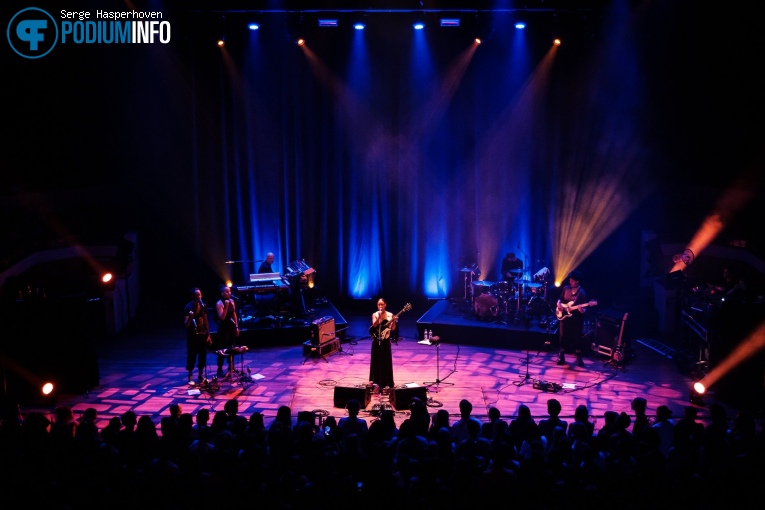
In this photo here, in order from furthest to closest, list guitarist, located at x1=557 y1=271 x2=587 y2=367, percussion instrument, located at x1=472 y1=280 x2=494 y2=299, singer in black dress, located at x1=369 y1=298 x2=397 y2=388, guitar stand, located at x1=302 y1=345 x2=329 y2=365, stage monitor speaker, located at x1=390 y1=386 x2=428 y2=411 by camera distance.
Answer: percussion instrument, located at x1=472 y1=280 x2=494 y2=299
guitar stand, located at x1=302 y1=345 x2=329 y2=365
guitarist, located at x1=557 y1=271 x2=587 y2=367
singer in black dress, located at x1=369 y1=298 x2=397 y2=388
stage monitor speaker, located at x1=390 y1=386 x2=428 y2=411

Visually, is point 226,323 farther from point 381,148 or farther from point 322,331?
point 381,148

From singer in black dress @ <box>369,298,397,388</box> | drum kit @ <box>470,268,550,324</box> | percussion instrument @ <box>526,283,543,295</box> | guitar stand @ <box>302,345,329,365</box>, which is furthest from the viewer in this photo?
drum kit @ <box>470,268,550,324</box>

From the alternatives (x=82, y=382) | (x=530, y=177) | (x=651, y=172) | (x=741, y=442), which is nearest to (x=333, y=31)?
(x=530, y=177)

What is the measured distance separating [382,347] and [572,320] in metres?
4.18

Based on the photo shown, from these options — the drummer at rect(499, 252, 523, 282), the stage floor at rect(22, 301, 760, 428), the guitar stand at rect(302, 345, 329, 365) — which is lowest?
the stage floor at rect(22, 301, 760, 428)

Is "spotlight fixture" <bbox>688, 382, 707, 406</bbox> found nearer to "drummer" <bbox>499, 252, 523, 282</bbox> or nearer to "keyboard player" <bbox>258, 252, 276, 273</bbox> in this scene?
"drummer" <bbox>499, 252, 523, 282</bbox>

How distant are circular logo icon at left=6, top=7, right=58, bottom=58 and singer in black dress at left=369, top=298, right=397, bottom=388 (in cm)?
981

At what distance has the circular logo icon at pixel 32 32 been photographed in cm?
1487

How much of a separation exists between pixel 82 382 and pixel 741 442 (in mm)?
9736

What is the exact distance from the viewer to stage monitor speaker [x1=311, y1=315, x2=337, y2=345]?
44.8 feet

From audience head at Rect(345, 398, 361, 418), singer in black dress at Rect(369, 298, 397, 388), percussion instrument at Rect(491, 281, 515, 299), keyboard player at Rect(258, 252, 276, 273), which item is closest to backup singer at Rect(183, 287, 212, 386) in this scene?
singer in black dress at Rect(369, 298, 397, 388)

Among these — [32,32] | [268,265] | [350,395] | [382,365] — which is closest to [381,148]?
[268,265]

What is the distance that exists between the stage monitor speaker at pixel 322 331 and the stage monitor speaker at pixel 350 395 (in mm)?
2989

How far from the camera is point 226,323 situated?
12.2 meters
